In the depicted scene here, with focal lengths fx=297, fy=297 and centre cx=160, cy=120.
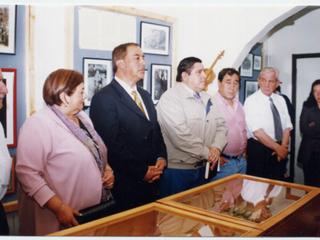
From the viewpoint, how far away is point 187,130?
7.39 ft

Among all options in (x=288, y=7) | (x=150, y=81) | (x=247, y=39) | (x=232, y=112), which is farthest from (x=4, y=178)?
(x=288, y=7)

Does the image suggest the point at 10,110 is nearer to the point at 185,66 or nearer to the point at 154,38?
the point at 154,38

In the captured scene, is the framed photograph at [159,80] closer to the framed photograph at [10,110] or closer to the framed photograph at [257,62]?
the framed photograph at [10,110]

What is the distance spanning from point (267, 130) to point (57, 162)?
81.9 inches

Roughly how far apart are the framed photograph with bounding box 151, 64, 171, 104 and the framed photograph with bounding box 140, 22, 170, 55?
0.38ft

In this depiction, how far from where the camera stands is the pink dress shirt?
2.70 m

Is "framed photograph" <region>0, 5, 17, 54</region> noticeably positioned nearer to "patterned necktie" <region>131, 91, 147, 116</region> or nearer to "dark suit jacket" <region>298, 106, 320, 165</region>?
"patterned necktie" <region>131, 91, 147, 116</region>

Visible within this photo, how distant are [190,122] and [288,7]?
1.36 m

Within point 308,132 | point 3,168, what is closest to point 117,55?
point 3,168

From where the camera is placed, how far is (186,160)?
91.8 inches

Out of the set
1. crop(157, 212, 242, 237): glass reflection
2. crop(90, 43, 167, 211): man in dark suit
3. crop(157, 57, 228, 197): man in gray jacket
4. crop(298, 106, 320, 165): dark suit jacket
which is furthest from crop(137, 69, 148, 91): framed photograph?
crop(298, 106, 320, 165): dark suit jacket

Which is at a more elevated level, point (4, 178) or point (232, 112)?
point (232, 112)

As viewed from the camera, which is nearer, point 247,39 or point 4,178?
point 4,178

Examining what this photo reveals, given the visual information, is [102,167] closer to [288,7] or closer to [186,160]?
[186,160]
